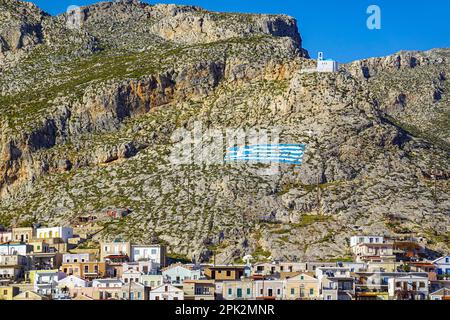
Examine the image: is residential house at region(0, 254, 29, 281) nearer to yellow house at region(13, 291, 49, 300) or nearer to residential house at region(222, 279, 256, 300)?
yellow house at region(13, 291, 49, 300)

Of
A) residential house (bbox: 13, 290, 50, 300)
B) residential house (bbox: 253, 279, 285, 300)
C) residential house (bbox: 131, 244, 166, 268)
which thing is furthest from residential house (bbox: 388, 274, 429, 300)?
residential house (bbox: 131, 244, 166, 268)

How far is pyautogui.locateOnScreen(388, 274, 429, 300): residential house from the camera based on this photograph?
369 ft

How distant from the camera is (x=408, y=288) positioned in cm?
11469

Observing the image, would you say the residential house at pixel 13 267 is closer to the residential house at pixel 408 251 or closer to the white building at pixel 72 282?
the white building at pixel 72 282

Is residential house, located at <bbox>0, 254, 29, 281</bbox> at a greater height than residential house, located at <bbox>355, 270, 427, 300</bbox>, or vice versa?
residential house, located at <bbox>0, 254, 29, 281</bbox>

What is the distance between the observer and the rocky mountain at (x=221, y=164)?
147375mm

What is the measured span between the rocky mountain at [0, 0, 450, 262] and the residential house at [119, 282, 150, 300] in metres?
27.8

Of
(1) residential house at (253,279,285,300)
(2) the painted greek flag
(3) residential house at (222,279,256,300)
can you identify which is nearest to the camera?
(1) residential house at (253,279,285,300)

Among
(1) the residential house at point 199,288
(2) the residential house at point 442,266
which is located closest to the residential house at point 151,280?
(1) the residential house at point 199,288

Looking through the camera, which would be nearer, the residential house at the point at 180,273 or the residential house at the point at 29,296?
the residential house at the point at 29,296

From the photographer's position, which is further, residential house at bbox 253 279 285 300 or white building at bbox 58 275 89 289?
white building at bbox 58 275 89 289

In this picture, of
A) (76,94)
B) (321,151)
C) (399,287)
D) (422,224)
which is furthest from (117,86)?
(399,287)

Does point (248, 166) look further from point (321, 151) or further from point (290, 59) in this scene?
point (290, 59)

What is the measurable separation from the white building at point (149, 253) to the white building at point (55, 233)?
10290 millimetres
